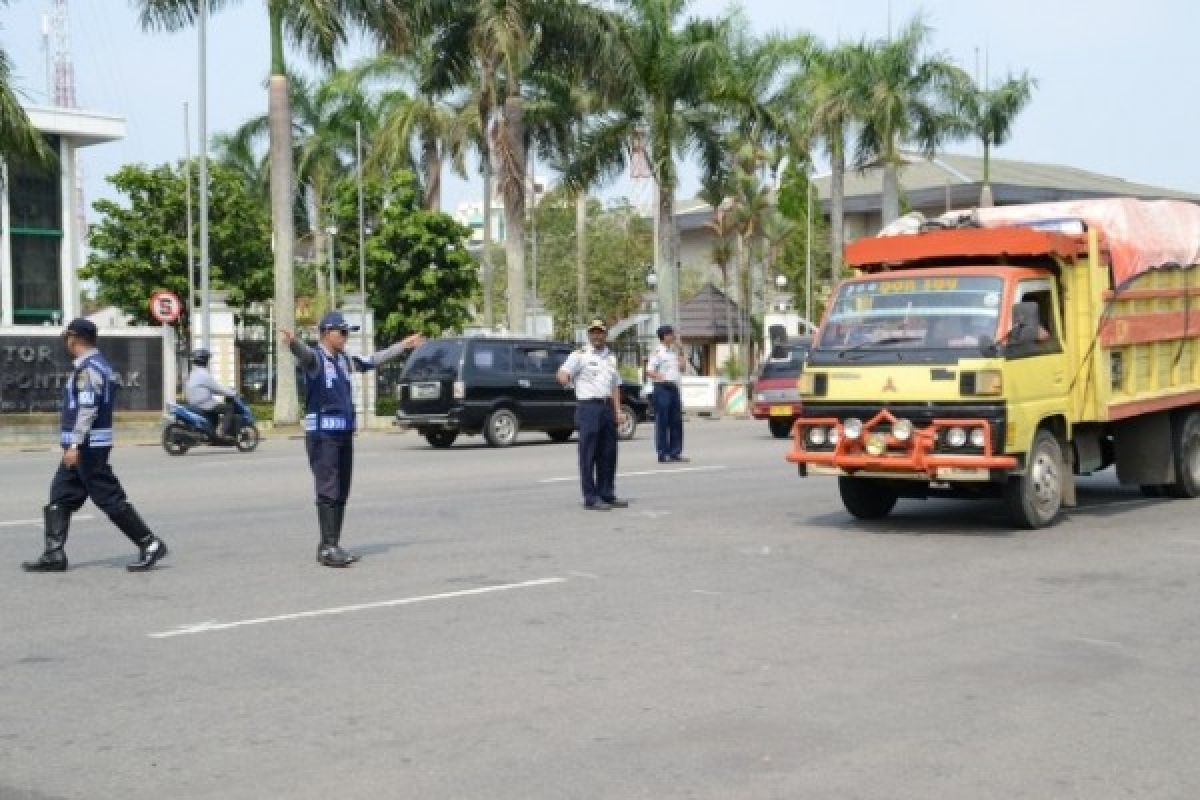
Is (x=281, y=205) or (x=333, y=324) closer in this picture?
(x=333, y=324)

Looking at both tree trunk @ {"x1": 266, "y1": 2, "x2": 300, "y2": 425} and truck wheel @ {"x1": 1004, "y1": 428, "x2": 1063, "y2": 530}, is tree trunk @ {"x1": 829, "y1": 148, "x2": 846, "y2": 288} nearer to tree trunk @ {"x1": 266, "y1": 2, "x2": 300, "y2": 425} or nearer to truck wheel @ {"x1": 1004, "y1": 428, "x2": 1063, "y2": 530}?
tree trunk @ {"x1": 266, "y1": 2, "x2": 300, "y2": 425}

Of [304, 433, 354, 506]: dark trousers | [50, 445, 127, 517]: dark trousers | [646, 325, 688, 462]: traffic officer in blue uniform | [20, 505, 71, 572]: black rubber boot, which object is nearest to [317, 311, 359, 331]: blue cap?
[304, 433, 354, 506]: dark trousers

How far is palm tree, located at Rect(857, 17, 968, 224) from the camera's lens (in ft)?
148

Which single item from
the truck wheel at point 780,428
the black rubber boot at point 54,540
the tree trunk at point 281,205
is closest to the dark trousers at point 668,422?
the truck wheel at point 780,428

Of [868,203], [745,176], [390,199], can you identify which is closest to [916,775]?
[390,199]

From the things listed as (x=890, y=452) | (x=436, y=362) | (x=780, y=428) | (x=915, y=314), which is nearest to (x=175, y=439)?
(x=436, y=362)

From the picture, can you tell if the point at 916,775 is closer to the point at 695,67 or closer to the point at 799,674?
the point at 799,674

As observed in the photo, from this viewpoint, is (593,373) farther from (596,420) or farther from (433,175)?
(433,175)

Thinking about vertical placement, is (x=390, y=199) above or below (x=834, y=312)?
above

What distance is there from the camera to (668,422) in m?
20.2

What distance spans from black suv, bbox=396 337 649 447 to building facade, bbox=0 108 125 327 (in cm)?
2421

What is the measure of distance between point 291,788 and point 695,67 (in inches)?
1342

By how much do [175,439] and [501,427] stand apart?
5.09m

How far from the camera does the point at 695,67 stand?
38062 mm
